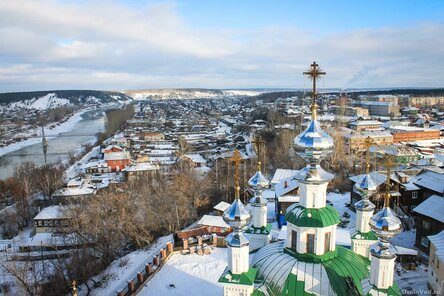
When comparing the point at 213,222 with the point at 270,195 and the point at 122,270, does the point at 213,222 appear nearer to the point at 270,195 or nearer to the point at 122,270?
the point at 122,270

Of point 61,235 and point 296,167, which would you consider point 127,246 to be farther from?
point 296,167

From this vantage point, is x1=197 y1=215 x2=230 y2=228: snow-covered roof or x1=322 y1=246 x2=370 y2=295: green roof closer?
x1=322 y1=246 x2=370 y2=295: green roof

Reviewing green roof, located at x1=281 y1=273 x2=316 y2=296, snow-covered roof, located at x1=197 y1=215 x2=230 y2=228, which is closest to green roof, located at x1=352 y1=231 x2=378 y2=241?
green roof, located at x1=281 y1=273 x2=316 y2=296

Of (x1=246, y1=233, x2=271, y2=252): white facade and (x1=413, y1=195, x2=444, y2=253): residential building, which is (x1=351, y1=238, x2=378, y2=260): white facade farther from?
(x1=413, y1=195, x2=444, y2=253): residential building

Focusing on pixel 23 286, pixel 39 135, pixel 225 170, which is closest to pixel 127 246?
pixel 23 286

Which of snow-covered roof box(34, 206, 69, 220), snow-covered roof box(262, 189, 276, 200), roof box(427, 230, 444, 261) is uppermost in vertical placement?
roof box(427, 230, 444, 261)

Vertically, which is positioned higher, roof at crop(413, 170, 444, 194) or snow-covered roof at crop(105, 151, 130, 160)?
roof at crop(413, 170, 444, 194)

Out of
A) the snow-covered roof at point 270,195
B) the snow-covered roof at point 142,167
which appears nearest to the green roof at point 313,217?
the snow-covered roof at point 270,195

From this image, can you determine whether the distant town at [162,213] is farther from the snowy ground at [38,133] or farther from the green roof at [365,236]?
the snowy ground at [38,133]
